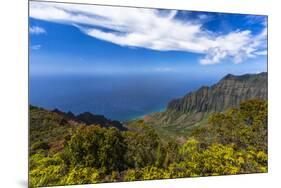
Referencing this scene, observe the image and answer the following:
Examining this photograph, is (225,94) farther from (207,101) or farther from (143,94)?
(143,94)

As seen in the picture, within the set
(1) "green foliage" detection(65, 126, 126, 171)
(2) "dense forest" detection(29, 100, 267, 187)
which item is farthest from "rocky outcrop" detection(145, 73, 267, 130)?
(1) "green foliage" detection(65, 126, 126, 171)

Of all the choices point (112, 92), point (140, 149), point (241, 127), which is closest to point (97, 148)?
point (140, 149)

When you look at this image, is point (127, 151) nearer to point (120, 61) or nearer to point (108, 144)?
point (108, 144)

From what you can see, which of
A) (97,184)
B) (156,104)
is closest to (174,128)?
(156,104)

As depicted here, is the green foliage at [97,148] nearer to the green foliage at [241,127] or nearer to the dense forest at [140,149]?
the dense forest at [140,149]

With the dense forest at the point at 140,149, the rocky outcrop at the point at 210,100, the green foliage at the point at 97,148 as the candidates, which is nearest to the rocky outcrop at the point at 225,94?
the rocky outcrop at the point at 210,100
